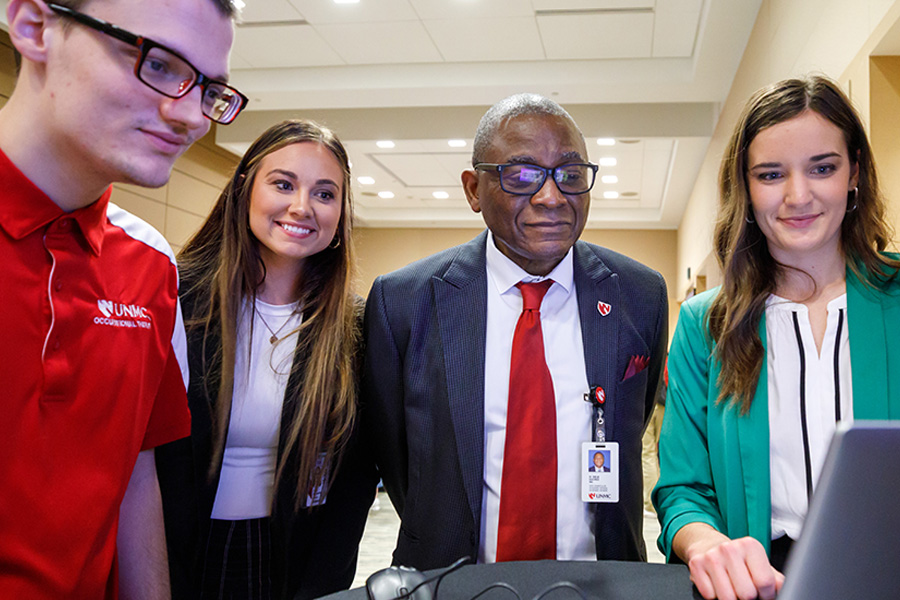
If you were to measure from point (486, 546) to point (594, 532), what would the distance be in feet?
0.88

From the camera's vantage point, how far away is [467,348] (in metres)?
1.71

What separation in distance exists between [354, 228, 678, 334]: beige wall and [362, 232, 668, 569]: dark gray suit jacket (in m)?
11.8

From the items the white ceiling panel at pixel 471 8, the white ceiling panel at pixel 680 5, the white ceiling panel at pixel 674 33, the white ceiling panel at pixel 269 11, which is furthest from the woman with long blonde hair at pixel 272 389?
the white ceiling panel at pixel 674 33

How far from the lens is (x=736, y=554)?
100 cm

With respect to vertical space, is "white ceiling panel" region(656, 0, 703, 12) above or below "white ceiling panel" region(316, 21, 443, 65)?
below

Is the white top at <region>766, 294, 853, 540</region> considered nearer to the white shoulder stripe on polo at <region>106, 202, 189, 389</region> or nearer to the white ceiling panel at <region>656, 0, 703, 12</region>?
the white shoulder stripe on polo at <region>106, 202, 189, 389</region>

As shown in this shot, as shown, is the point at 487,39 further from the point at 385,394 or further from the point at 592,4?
the point at 385,394

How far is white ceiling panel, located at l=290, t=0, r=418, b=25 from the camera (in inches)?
207

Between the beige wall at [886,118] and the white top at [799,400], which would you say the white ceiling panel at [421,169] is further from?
the white top at [799,400]

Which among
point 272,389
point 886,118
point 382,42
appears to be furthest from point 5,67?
point 886,118

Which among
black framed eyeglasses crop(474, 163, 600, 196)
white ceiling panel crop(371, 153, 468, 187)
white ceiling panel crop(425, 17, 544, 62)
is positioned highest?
white ceiling panel crop(371, 153, 468, 187)

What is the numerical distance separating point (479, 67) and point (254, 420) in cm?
535

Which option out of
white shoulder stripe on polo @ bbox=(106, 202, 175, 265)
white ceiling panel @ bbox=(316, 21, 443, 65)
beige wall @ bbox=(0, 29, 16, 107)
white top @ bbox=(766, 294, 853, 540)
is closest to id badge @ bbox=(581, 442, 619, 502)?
white top @ bbox=(766, 294, 853, 540)

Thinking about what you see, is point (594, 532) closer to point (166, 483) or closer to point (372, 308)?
point (372, 308)
